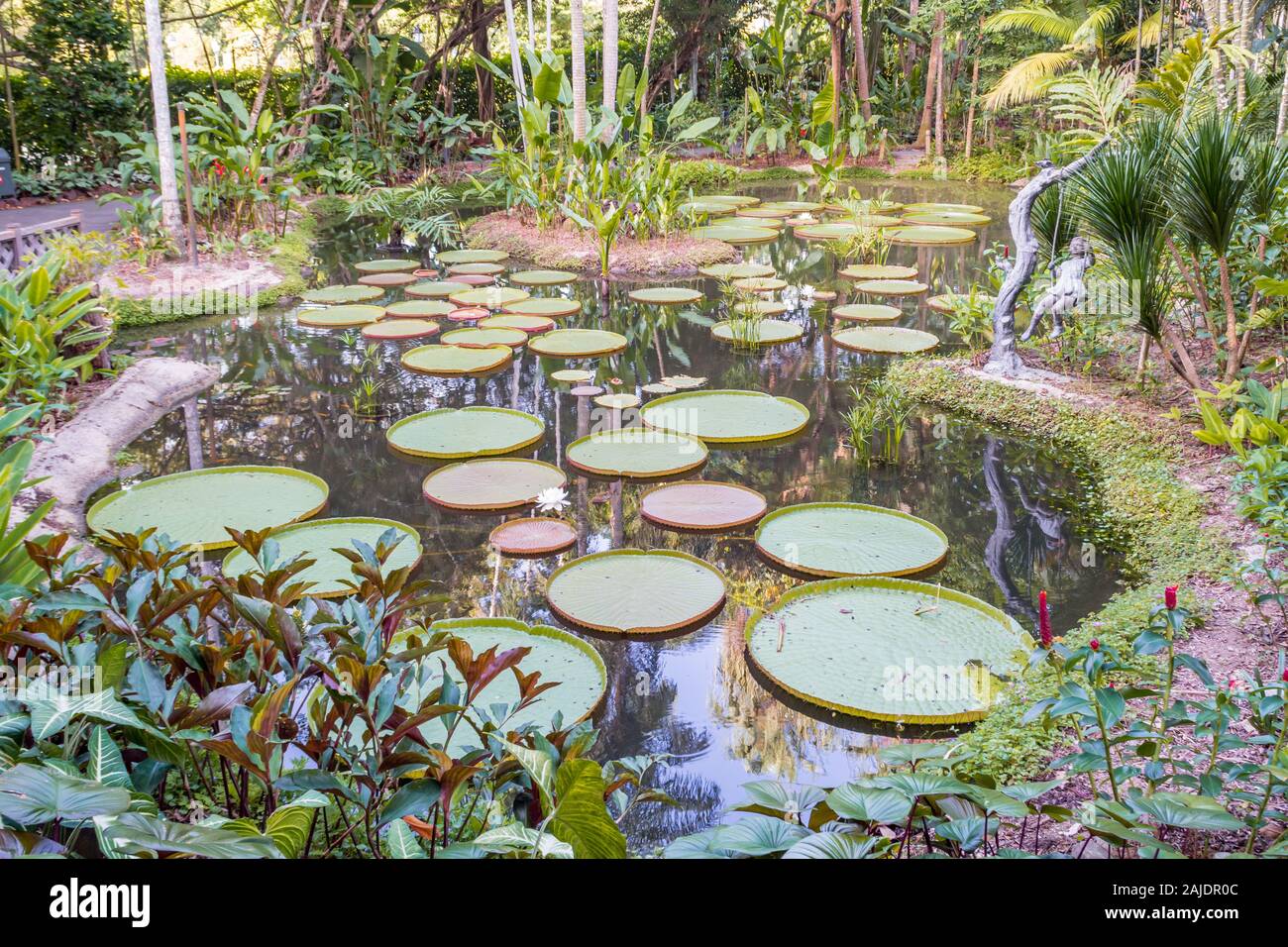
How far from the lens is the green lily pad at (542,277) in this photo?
8602 millimetres

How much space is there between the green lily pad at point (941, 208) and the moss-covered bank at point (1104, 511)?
18.7 feet

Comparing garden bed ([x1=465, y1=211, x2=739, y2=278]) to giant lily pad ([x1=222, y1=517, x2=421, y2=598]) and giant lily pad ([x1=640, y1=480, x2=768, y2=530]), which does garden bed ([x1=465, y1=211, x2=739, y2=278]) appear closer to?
giant lily pad ([x1=640, y1=480, x2=768, y2=530])

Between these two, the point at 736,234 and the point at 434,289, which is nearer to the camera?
the point at 434,289

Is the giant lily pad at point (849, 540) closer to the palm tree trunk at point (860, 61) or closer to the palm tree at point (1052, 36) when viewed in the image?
the palm tree at point (1052, 36)

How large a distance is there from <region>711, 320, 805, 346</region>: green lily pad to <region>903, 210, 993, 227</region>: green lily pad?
4284 mm

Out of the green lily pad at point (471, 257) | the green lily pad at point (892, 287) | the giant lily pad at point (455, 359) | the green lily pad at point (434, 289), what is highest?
the green lily pad at point (471, 257)

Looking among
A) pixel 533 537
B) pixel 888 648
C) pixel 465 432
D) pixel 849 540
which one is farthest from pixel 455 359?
pixel 888 648

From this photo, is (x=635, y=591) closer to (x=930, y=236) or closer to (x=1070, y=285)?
(x=1070, y=285)

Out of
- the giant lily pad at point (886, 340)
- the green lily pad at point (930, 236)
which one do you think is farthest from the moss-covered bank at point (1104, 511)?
the green lily pad at point (930, 236)

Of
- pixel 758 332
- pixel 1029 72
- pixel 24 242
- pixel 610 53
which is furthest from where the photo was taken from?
pixel 1029 72

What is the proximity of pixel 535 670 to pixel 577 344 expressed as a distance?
4.00m

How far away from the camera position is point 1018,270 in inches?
227
